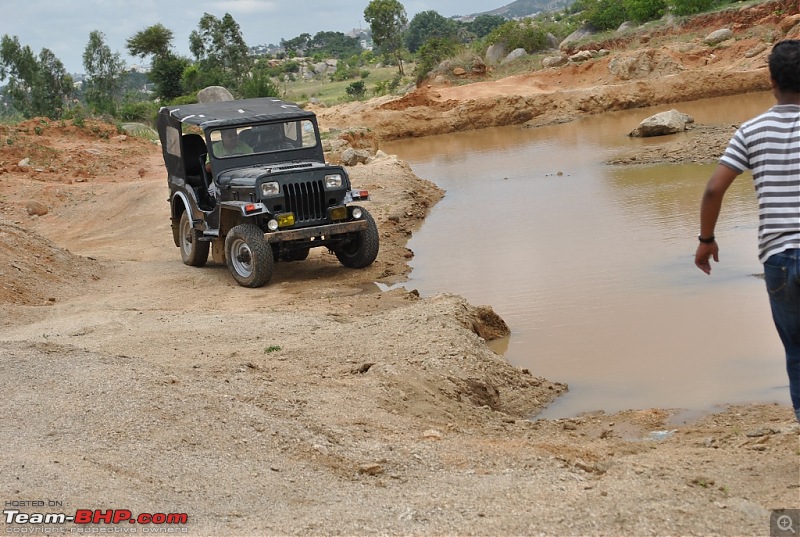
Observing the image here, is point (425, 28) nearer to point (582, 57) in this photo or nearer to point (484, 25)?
point (484, 25)

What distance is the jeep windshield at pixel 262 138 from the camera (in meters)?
12.4

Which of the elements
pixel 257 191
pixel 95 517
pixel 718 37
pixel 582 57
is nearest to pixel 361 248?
pixel 257 191

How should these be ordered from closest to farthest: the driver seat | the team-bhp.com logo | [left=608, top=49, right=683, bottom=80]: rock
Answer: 1. the team-bhp.com logo
2. the driver seat
3. [left=608, top=49, right=683, bottom=80]: rock

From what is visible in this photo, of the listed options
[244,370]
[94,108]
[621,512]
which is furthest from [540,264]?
[94,108]

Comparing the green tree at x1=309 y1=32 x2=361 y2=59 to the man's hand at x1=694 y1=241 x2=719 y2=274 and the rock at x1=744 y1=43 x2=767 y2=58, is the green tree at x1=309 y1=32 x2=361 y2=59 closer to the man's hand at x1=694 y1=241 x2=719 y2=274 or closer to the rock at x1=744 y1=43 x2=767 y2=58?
the rock at x1=744 y1=43 x2=767 y2=58

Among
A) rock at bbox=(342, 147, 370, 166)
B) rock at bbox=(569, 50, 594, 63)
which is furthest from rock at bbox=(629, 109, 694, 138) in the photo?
rock at bbox=(569, 50, 594, 63)

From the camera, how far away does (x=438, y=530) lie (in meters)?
4.10

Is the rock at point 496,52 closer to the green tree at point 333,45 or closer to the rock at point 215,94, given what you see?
the rock at point 215,94

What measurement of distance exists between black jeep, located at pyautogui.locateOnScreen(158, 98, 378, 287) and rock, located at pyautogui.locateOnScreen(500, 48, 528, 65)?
118 feet

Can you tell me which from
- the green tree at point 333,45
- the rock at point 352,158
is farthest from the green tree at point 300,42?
the rock at point 352,158

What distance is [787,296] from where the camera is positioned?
437 centimetres

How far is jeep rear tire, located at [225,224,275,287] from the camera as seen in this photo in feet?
38.1

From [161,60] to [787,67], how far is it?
162 feet

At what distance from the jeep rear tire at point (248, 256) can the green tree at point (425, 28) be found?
3517 inches
